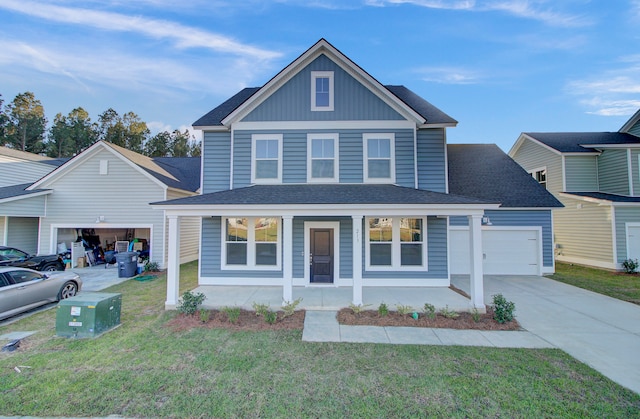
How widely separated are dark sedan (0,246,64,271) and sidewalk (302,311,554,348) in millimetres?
12286

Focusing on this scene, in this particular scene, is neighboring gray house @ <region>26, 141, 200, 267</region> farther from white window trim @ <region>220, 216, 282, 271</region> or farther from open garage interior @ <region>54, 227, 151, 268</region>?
white window trim @ <region>220, 216, 282, 271</region>

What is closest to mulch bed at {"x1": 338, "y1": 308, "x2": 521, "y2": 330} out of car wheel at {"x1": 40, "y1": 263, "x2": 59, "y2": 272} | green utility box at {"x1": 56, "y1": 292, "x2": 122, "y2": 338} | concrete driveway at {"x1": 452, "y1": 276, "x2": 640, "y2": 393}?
concrete driveway at {"x1": 452, "y1": 276, "x2": 640, "y2": 393}

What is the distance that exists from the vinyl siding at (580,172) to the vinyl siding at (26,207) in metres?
28.3

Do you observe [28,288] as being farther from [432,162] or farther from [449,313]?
[432,162]

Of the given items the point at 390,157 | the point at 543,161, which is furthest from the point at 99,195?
the point at 543,161

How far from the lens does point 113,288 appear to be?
9.67 metres

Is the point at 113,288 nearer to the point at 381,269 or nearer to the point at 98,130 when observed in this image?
the point at 381,269

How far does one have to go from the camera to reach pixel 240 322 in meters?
6.46

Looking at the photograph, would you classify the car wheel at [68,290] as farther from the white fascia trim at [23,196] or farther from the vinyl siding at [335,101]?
the vinyl siding at [335,101]

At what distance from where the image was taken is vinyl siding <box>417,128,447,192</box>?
32.1 feet

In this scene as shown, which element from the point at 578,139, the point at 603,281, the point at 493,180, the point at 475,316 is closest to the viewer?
the point at 475,316

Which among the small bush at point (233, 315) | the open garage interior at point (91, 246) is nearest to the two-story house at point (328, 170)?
the small bush at point (233, 315)

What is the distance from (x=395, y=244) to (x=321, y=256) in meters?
2.75

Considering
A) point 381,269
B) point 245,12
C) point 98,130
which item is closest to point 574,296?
point 381,269
